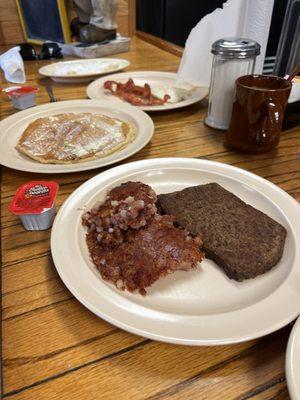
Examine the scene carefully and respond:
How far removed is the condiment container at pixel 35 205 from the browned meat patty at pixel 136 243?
10 centimetres

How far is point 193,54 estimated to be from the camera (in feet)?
4.65

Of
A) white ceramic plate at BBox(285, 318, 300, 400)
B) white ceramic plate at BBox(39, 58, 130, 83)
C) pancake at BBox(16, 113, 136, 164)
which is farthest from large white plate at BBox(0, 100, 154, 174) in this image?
white ceramic plate at BBox(285, 318, 300, 400)

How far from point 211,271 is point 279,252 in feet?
0.52

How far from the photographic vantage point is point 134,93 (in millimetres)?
1550

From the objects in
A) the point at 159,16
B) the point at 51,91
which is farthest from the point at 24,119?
the point at 159,16

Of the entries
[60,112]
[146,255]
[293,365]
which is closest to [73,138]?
[60,112]

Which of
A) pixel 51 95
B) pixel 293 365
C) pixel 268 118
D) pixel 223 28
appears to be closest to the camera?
pixel 293 365

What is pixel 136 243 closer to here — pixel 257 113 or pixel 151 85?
pixel 257 113

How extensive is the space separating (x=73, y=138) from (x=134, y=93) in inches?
21.8

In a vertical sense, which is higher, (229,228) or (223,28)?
(223,28)

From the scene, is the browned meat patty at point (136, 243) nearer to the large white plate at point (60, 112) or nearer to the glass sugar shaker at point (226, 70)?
the large white plate at point (60, 112)

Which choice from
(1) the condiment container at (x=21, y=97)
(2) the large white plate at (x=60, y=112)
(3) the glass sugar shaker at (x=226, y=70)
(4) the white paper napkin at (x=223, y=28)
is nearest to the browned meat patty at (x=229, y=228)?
(2) the large white plate at (x=60, y=112)

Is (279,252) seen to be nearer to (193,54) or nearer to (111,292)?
(111,292)

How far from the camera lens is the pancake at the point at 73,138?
108 cm
